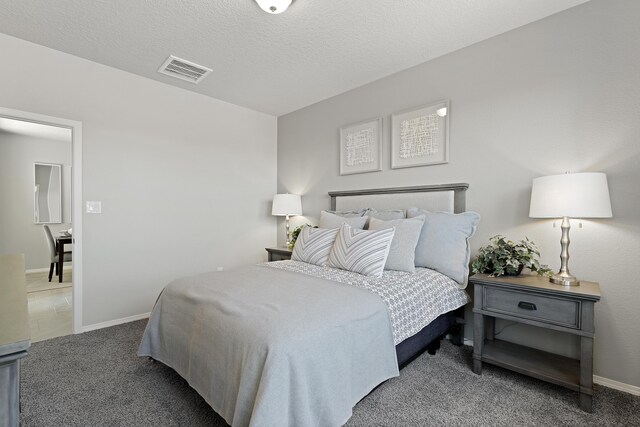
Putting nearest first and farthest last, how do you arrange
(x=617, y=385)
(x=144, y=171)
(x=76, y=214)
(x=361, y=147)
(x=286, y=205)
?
1. (x=617, y=385)
2. (x=76, y=214)
3. (x=144, y=171)
4. (x=361, y=147)
5. (x=286, y=205)

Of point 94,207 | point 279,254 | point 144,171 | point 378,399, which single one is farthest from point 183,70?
point 378,399

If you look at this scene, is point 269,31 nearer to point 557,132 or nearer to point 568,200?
point 557,132

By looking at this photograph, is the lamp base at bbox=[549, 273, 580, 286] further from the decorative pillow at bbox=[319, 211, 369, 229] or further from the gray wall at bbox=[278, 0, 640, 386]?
the decorative pillow at bbox=[319, 211, 369, 229]

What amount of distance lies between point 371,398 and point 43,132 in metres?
6.50

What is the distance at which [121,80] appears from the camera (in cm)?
302

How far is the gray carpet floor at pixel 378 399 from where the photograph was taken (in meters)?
1.60

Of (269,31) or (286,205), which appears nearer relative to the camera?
(269,31)

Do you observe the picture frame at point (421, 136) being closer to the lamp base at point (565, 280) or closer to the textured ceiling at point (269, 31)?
the textured ceiling at point (269, 31)

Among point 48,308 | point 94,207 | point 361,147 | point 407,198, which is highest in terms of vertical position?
point 361,147

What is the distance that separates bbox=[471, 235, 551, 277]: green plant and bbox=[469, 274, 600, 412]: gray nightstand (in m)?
0.07

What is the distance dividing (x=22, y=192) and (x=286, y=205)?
507 cm

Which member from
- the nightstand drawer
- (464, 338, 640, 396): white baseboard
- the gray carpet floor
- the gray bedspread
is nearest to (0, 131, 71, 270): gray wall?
the gray carpet floor

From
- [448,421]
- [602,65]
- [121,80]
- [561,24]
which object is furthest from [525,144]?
[121,80]

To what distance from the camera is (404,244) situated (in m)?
2.32
